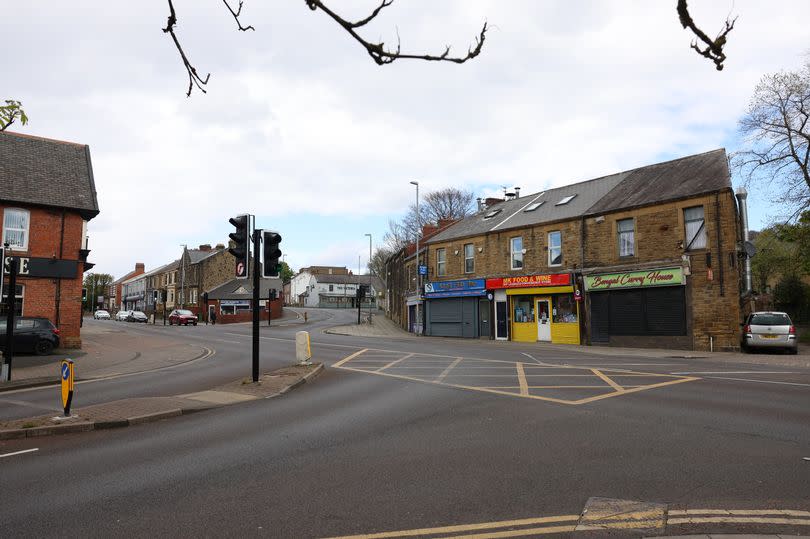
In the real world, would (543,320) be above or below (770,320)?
below

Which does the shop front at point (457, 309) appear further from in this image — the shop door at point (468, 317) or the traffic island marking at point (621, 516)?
the traffic island marking at point (621, 516)

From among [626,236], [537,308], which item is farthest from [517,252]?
[626,236]

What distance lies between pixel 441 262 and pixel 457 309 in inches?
138

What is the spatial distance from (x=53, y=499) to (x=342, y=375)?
9.14m

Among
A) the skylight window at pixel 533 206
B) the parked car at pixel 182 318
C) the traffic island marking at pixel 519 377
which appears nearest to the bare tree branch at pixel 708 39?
the traffic island marking at pixel 519 377

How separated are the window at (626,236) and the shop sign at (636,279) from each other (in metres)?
1.17

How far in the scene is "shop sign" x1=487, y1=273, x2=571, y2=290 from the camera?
2627cm

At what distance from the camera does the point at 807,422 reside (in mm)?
7555

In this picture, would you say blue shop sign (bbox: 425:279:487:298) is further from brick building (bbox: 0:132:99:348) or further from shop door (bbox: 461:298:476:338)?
brick building (bbox: 0:132:99:348)

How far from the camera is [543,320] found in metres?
27.8

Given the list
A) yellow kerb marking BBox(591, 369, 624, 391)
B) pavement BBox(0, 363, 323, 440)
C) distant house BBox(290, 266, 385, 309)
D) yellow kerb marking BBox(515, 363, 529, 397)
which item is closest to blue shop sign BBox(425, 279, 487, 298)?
yellow kerb marking BBox(515, 363, 529, 397)

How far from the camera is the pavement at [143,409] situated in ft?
25.6

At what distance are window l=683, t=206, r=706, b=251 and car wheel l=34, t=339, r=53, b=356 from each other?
25066 millimetres

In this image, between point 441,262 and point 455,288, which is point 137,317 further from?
point 455,288
